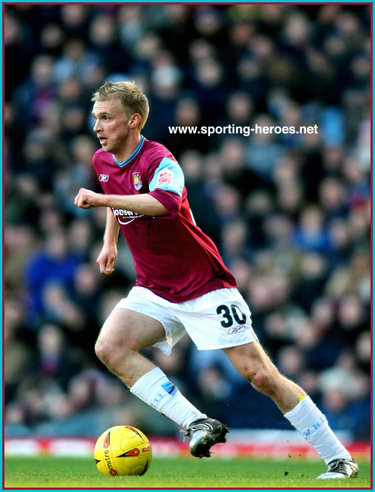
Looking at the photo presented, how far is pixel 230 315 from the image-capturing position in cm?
604

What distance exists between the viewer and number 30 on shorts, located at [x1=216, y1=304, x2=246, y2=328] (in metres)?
6.01

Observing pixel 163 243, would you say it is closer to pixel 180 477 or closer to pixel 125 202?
pixel 125 202

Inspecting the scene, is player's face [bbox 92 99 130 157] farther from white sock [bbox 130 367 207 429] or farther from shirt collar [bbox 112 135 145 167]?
white sock [bbox 130 367 207 429]

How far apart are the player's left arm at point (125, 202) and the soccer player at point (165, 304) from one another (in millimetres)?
220

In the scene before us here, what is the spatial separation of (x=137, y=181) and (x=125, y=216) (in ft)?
0.79

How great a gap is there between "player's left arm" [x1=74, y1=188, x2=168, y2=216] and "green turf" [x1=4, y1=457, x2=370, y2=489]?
1582mm

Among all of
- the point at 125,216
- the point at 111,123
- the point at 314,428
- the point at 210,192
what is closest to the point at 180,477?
the point at 314,428

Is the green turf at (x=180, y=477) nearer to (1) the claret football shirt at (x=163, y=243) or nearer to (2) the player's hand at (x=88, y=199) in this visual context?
(1) the claret football shirt at (x=163, y=243)

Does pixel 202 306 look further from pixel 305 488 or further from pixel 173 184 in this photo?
pixel 305 488

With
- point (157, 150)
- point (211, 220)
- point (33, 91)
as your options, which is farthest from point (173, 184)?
point (33, 91)

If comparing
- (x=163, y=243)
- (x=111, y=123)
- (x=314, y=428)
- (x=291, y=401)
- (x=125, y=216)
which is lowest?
(x=314, y=428)

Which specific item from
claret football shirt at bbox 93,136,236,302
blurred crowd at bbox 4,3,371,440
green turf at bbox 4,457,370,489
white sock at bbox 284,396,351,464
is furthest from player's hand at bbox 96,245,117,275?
blurred crowd at bbox 4,3,371,440

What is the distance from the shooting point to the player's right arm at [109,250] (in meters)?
6.36

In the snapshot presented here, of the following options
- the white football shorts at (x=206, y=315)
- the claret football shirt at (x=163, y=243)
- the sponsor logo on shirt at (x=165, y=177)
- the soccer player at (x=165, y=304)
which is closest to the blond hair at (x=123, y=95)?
the soccer player at (x=165, y=304)
